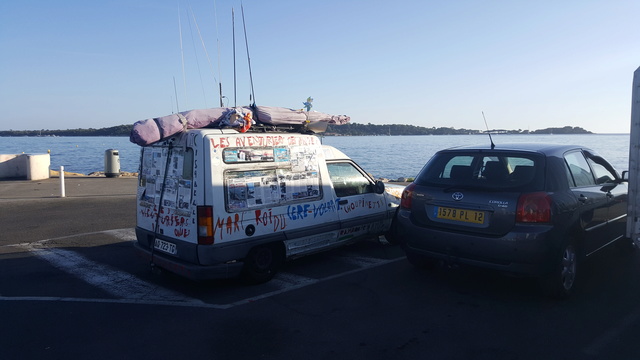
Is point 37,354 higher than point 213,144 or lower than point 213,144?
lower

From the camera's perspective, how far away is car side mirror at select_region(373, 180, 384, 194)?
7.32 meters

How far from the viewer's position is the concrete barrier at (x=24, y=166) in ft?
57.1

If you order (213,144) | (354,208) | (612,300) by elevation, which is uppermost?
(213,144)

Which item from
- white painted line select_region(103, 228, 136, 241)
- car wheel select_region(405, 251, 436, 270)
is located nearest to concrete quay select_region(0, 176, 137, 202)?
white painted line select_region(103, 228, 136, 241)

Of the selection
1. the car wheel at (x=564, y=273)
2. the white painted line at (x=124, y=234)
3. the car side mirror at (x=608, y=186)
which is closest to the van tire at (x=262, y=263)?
the car wheel at (x=564, y=273)

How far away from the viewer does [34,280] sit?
612 cm

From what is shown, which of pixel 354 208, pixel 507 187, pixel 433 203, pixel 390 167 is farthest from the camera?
pixel 390 167

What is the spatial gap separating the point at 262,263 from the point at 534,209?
316cm

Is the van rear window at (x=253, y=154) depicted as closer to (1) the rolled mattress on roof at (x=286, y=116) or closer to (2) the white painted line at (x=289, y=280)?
(1) the rolled mattress on roof at (x=286, y=116)

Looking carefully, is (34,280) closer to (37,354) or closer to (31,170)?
(37,354)

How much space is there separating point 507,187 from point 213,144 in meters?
3.20

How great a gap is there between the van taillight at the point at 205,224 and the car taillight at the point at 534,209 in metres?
3.23

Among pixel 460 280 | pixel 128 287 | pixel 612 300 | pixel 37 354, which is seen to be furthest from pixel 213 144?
pixel 612 300

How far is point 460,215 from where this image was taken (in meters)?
5.28
